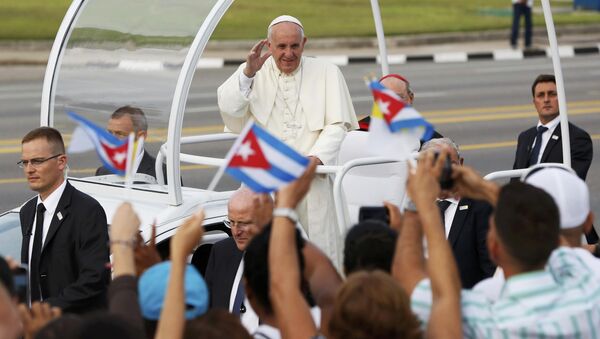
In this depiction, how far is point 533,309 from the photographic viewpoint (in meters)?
3.88

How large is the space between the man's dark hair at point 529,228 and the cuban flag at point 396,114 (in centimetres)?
85

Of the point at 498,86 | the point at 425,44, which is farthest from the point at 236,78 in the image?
the point at 425,44

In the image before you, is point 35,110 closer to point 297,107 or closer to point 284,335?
point 297,107

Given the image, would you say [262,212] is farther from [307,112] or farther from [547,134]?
[547,134]

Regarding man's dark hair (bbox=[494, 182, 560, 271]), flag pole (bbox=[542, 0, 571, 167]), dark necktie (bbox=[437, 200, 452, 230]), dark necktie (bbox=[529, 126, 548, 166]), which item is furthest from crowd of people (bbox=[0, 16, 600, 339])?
dark necktie (bbox=[529, 126, 548, 166])

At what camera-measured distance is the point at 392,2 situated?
2989cm

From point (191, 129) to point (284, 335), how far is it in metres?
12.7

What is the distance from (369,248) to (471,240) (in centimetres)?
238

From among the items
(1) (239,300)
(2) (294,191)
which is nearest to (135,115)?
(1) (239,300)

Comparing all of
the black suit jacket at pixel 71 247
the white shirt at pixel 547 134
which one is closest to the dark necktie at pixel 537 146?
the white shirt at pixel 547 134

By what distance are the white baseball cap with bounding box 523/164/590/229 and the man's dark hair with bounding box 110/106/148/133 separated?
3423 millimetres

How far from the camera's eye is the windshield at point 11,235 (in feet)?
22.5

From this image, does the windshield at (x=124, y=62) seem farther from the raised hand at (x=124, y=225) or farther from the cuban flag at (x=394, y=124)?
the raised hand at (x=124, y=225)

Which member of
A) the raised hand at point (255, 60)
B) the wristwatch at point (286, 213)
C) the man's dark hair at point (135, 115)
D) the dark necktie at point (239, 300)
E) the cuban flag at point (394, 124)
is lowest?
the dark necktie at point (239, 300)
